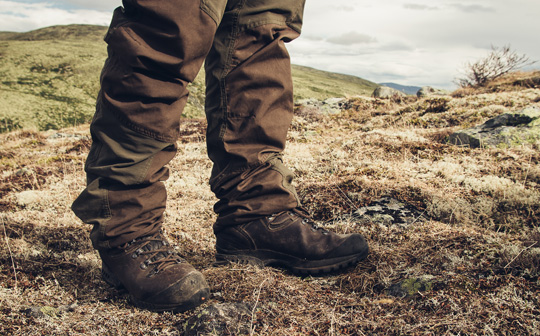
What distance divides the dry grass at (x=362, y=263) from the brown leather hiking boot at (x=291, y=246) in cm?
9

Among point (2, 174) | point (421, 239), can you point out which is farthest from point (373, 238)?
point (2, 174)

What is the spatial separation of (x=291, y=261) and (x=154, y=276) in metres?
0.91

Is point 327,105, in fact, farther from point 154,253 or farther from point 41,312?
point 41,312

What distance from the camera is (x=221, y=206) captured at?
2371mm

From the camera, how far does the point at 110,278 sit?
215cm

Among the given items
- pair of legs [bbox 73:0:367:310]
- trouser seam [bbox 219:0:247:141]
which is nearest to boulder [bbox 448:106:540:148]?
pair of legs [bbox 73:0:367:310]

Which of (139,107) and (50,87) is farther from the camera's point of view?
(50,87)

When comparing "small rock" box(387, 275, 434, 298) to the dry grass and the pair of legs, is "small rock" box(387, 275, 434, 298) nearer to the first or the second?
the dry grass

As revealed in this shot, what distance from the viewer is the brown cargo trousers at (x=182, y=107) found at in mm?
1742

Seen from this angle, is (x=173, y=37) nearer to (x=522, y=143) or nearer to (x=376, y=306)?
(x=376, y=306)

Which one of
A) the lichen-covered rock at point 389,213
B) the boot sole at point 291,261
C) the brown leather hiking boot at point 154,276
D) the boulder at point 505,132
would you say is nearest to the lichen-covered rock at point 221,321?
the brown leather hiking boot at point 154,276

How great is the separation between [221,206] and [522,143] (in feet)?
17.1

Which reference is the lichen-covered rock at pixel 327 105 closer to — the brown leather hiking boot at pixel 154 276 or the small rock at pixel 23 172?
the small rock at pixel 23 172

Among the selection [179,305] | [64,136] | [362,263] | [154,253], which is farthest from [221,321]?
[64,136]
